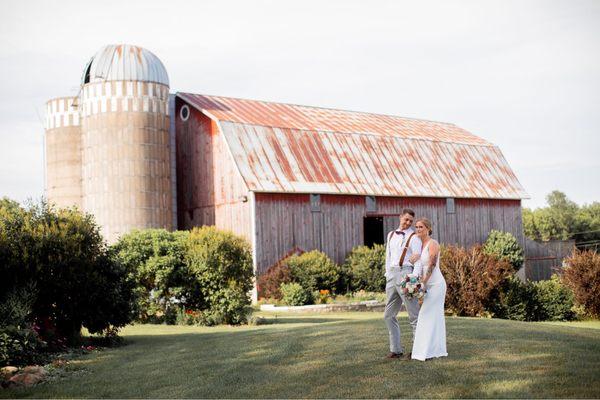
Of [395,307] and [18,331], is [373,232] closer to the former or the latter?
[18,331]

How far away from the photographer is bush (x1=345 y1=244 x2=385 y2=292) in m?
31.3

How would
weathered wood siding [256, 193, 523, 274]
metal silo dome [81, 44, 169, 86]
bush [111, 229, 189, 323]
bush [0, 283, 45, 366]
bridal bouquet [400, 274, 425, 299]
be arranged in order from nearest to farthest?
bridal bouquet [400, 274, 425, 299]
bush [0, 283, 45, 366]
bush [111, 229, 189, 323]
weathered wood siding [256, 193, 523, 274]
metal silo dome [81, 44, 169, 86]

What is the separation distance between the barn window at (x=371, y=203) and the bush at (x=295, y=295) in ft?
29.2

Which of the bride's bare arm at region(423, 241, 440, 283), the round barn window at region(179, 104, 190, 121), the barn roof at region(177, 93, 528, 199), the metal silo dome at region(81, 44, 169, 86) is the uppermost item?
the metal silo dome at region(81, 44, 169, 86)

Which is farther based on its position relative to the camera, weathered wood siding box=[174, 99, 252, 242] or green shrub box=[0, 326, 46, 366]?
weathered wood siding box=[174, 99, 252, 242]

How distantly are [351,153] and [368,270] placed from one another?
7.16m

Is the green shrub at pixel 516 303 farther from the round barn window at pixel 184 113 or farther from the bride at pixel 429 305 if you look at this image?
the round barn window at pixel 184 113

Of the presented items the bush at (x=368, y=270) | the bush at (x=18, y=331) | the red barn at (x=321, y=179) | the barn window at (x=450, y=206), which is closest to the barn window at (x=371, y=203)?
the red barn at (x=321, y=179)

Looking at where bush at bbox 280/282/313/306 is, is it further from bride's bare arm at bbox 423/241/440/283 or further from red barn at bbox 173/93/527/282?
bride's bare arm at bbox 423/241/440/283

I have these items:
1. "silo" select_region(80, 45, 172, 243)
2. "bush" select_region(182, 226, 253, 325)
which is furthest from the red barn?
"bush" select_region(182, 226, 253, 325)

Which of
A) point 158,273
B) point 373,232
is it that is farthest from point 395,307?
point 373,232

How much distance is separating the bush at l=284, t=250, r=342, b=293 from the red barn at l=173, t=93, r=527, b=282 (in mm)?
1842

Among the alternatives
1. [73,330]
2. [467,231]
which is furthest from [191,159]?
[73,330]

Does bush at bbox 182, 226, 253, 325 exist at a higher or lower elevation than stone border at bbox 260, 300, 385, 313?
higher
